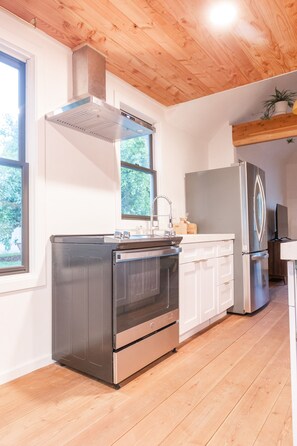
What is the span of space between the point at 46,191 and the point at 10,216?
1.03 feet

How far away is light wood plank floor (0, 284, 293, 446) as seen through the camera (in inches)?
55.7

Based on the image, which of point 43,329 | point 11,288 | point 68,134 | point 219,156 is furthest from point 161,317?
point 219,156

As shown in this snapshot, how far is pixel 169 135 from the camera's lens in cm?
371

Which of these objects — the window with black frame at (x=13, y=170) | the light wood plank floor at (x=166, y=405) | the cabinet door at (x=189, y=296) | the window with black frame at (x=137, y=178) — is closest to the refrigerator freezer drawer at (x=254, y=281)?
the cabinet door at (x=189, y=296)

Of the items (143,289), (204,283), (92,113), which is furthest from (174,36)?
(204,283)

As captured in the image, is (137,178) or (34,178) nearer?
(34,178)

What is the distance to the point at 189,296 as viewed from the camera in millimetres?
2666

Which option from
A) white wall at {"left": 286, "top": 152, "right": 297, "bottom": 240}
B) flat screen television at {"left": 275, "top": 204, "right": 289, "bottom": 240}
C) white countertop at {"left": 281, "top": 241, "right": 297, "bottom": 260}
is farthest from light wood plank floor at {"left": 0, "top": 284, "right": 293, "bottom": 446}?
white wall at {"left": 286, "top": 152, "right": 297, "bottom": 240}

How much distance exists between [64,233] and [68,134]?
0.81 m

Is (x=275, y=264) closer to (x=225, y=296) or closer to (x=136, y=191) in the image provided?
(x=225, y=296)

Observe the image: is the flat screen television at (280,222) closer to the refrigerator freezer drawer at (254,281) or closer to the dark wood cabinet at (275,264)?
the dark wood cabinet at (275,264)

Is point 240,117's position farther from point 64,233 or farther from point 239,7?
point 64,233

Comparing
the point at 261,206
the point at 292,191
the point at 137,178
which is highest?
the point at 292,191

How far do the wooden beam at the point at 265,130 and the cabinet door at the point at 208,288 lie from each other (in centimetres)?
215
